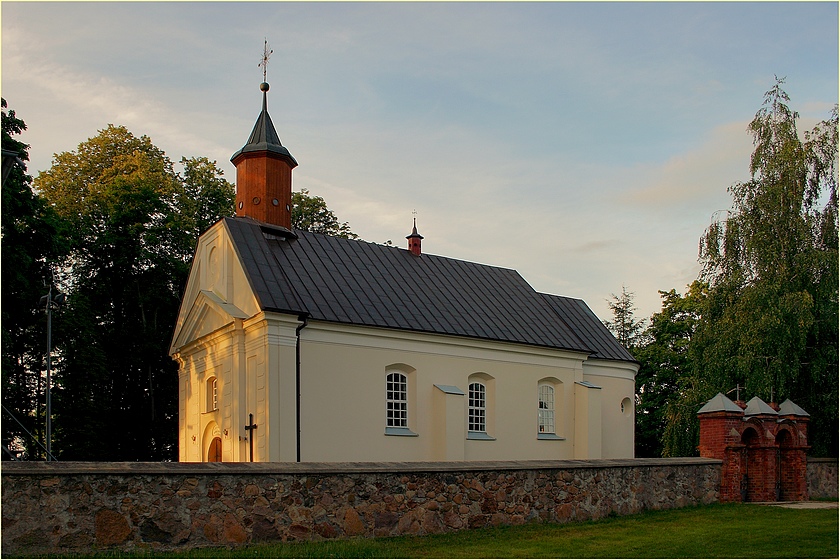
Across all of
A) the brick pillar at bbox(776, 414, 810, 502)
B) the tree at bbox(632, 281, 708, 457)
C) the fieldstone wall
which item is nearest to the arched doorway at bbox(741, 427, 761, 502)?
the brick pillar at bbox(776, 414, 810, 502)

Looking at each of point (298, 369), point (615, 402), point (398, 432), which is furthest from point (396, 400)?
point (615, 402)

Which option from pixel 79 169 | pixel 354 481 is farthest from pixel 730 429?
pixel 79 169

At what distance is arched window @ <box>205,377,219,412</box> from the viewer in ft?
74.3

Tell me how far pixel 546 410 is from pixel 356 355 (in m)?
7.33

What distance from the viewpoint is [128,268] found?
3319cm

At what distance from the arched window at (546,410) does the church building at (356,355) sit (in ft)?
0.16

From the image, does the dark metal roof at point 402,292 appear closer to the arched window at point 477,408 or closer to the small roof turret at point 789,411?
the arched window at point 477,408

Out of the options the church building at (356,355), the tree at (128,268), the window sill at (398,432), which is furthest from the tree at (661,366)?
the tree at (128,268)

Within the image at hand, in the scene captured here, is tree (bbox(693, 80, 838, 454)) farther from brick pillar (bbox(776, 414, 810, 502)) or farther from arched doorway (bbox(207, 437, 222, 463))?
arched doorway (bbox(207, 437, 222, 463))

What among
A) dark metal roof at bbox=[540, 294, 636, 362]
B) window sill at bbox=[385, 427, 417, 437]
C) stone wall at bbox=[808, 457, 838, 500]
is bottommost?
stone wall at bbox=[808, 457, 838, 500]

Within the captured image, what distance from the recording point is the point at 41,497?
1003 centimetres

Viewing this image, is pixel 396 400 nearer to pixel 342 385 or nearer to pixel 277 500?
pixel 342 385

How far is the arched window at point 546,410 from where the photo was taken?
25797 mm

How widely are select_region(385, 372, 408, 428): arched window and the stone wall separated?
985 cm
